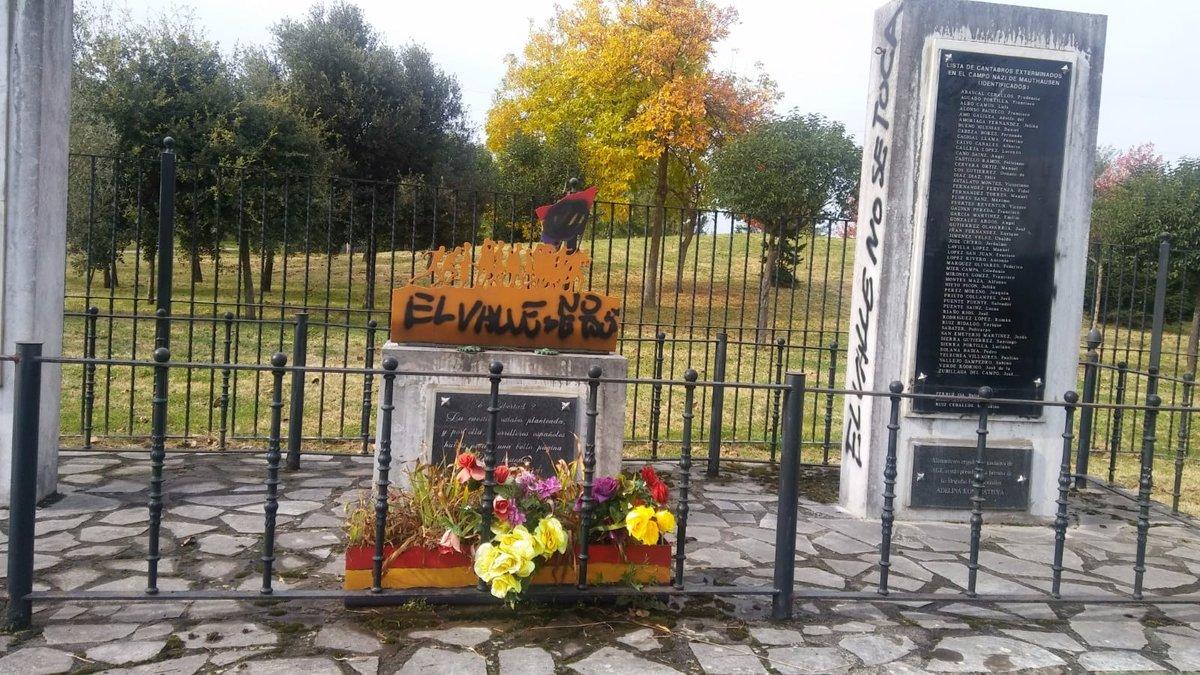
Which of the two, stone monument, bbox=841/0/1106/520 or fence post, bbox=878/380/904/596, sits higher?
stone monument, bbox=841/0/1106/520

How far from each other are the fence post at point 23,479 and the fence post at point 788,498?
316 centimetres

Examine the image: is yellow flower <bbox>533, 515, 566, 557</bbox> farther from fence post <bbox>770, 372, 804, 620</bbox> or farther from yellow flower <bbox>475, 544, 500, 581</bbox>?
fence post <bbox>770, 372, 804, 620</bbox>

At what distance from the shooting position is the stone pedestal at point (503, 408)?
5.39 m

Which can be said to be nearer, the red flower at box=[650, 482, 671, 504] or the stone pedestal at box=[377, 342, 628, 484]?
the red flower at box=[650, 482, 671, 504]

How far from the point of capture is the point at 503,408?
17.7 feet

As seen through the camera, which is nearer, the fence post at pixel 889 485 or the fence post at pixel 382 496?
the fence post at pixel 382 496

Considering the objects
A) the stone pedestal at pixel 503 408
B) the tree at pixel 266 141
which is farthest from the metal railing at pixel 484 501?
the tree at pixel 266 141

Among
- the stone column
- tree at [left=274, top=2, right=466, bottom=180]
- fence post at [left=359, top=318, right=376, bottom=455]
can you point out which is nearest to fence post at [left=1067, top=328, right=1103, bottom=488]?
fence post at [left=359, top=318, right=376, bottom=455]

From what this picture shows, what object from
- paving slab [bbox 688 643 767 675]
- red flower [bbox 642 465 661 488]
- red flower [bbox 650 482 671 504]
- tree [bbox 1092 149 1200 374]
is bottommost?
paving slab [bbox 688 643 767 675]

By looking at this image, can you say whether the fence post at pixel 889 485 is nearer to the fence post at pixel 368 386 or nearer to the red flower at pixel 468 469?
the red flower at pixel 468 469

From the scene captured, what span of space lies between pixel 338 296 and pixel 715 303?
927cm

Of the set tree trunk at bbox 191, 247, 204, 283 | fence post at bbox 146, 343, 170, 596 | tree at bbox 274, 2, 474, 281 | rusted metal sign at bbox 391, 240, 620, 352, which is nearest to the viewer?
fence post at bbox 146, 343, 170, 596

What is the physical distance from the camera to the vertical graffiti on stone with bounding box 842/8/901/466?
20.2 feet

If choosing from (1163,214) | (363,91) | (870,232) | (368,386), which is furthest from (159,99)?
(1163,214)
